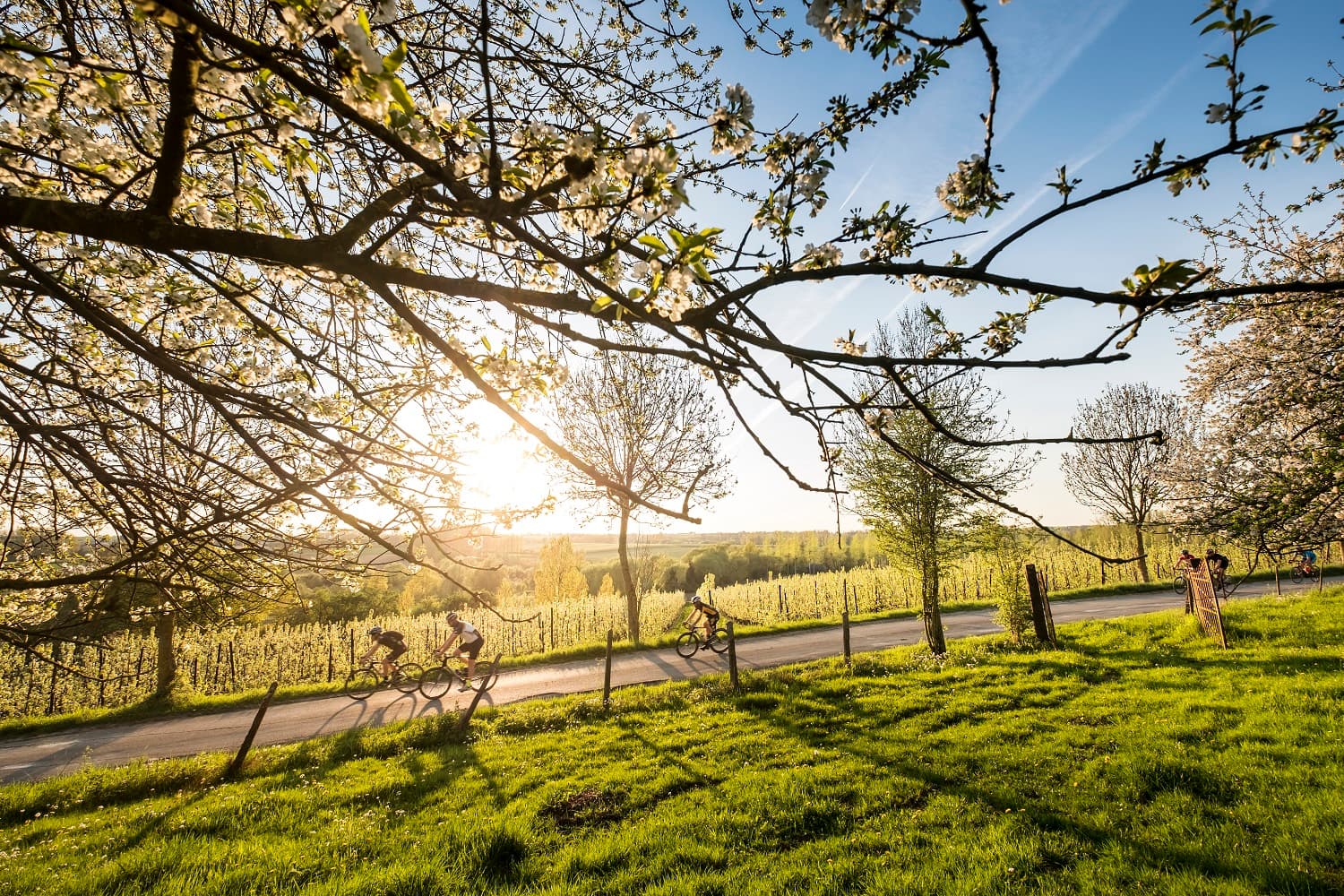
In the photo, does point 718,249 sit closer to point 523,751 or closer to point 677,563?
point 523,751

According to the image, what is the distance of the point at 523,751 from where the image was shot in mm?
7816

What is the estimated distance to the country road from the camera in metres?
9.42

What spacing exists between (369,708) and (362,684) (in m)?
2.54

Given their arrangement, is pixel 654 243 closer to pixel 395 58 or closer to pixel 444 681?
pixel 395 58

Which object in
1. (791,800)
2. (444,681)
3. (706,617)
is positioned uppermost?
(706,617)

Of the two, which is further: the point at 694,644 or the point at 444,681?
the point at 694,644

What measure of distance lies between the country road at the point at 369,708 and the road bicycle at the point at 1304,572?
1191 cm

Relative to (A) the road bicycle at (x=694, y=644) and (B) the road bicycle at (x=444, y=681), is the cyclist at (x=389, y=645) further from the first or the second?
(A) the road bicycle at (x=694, y=644)

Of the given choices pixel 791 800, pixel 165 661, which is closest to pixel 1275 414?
pixel 791 800

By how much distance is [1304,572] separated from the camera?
918 inches

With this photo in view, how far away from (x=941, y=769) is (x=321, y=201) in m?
7.80

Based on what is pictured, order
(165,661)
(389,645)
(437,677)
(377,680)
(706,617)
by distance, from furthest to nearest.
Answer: (706,617), (165,661), (377,680), (437,677), (389,645)

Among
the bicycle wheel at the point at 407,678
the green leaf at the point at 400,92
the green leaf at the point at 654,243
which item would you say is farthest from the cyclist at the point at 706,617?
the green leaf at the point at 400,92

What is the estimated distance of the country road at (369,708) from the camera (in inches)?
371
